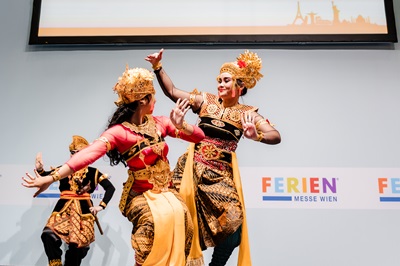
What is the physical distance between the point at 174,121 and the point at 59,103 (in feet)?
7.66

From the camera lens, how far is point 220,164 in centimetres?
280

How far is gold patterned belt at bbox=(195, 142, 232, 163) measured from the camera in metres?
2.80

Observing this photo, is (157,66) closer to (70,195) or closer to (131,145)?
(131,145)

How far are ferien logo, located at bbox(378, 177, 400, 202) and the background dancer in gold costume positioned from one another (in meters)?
1.79

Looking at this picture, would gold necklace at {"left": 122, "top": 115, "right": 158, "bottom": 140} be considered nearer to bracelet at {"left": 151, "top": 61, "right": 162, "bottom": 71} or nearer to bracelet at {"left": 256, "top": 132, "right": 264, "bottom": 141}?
bracelet at {"left": 151, "top": 61, "right": 162, "bottom": 71}

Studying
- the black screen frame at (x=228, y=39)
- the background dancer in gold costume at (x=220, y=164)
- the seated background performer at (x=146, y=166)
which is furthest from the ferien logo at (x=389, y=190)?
Result: the seated background performer at (x=146, y=166)

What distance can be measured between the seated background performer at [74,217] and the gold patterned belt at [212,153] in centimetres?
105

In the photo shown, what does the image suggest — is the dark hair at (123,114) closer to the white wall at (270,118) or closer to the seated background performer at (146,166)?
the seated background performer at (146,166)

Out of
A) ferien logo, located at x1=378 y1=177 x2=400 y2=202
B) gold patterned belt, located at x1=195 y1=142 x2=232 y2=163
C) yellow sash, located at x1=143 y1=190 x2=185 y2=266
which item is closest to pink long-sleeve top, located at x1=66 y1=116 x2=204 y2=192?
yellow sash, located at x1=143 y1=190 x2=185 y2=266

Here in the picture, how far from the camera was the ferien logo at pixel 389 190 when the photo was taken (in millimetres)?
4016

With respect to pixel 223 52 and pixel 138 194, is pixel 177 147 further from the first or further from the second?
pixel 138 194

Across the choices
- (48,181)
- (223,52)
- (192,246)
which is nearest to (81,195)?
(192,246)

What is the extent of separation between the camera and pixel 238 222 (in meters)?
2.68

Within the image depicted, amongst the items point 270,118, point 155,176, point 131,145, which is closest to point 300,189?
point 270,118
